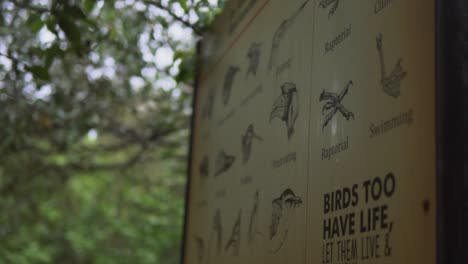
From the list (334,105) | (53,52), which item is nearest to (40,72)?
(53,52)

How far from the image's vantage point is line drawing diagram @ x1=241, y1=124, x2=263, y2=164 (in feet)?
10.9

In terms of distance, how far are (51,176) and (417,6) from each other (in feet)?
24.6

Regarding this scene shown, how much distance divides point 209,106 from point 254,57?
82cm

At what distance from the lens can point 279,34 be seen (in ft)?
10.4

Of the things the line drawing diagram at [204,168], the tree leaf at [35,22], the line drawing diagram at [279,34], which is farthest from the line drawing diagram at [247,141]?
the tree leaf at [35,22]

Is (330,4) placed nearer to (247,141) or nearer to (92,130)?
(247,141)

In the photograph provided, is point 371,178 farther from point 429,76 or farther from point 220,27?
point 220,27

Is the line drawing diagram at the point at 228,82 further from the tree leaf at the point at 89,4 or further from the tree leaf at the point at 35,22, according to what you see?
the tree leaf at the point at 35,22

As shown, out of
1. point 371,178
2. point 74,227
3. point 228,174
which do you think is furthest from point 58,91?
point 74,227

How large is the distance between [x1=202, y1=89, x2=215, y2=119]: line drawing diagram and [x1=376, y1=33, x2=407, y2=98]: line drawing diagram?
2029mm

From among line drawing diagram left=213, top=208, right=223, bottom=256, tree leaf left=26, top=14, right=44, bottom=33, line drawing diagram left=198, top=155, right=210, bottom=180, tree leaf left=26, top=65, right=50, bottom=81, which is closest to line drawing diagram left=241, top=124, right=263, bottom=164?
line drawing diagram left=213, top=208, right=223, bottom=256

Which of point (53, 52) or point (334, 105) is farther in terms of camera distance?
point (53, 52)

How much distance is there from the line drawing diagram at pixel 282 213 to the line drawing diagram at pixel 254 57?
28.6 inches
